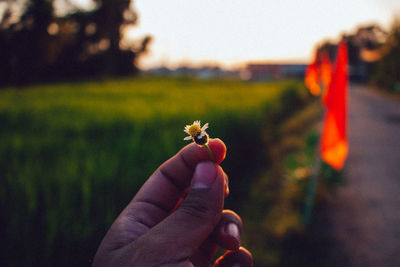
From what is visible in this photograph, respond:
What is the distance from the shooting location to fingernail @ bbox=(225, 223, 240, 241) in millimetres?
1001

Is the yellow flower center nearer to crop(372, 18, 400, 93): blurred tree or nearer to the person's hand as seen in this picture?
the person's hand

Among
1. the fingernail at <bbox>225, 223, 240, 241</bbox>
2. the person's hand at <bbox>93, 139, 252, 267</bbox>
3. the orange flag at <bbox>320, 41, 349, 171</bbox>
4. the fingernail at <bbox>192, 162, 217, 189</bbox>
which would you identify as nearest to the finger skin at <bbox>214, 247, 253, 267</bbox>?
the person's hand at <bbox>93, 139, 252, 267</bbox>

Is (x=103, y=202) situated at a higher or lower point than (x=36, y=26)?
lower

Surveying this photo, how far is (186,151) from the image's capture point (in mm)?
1046

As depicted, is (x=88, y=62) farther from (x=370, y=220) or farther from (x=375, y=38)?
(x=375, y=38)

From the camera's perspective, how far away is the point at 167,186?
112 centimetres

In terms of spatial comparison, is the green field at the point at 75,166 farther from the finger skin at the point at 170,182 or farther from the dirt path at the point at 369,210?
the dirt path at the point at 369,210

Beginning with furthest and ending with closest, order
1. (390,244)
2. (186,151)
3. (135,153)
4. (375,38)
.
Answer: (375,38) < (390,244) < (135,153) < (186,151)

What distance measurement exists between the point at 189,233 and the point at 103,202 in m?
1.12

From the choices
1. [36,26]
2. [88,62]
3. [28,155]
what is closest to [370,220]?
[28,155]

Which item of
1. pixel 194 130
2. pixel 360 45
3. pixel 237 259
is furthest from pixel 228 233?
pixel 360 45

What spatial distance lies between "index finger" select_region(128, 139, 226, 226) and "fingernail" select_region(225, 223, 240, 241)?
247 mm

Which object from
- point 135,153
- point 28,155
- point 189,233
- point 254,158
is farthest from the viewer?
point 254,158

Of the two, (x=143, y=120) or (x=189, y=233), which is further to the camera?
(x=143, y=120)
